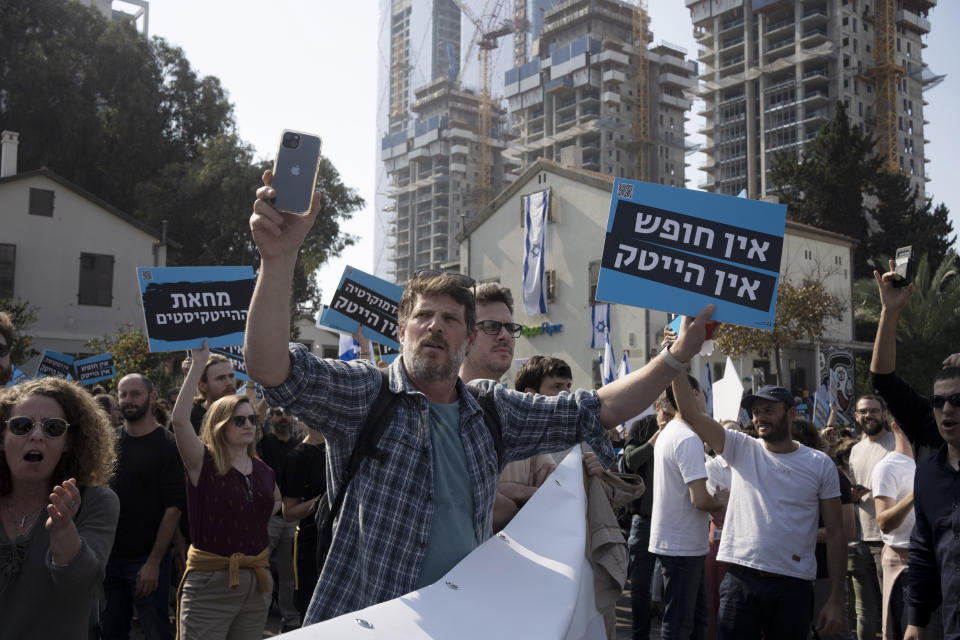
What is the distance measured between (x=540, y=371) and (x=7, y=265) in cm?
3149

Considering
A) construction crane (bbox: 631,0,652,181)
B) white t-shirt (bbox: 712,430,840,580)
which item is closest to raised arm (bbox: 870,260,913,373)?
white t-shirt (bbox: 712,430,840,580)

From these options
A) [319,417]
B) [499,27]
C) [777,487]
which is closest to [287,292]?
[319,417]

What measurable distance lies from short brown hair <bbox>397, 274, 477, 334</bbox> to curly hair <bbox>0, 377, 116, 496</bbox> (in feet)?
4.47

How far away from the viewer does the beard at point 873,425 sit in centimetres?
711

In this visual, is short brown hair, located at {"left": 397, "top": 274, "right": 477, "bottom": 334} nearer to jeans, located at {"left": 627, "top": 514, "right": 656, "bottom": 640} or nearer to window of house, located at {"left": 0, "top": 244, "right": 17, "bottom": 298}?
jeans, located at {"left": 627, "top": 514, "right": 656, "bottom": 640}

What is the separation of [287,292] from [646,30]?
124 metres

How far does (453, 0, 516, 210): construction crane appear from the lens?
14900 cm

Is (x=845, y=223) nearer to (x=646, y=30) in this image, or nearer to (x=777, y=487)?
(x=777, y=487)

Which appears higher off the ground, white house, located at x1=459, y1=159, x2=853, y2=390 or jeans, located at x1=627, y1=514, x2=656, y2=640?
white house, located at x1=459, y1=159, x2=853, y2=390

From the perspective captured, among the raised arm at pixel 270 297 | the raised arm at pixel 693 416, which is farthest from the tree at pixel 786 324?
the raised arm at pixel 270 297

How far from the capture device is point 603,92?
108750mm

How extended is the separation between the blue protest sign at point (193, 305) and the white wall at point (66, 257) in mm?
26408

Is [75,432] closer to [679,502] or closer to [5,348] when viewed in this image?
[5,348]

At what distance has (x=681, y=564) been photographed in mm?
6191
